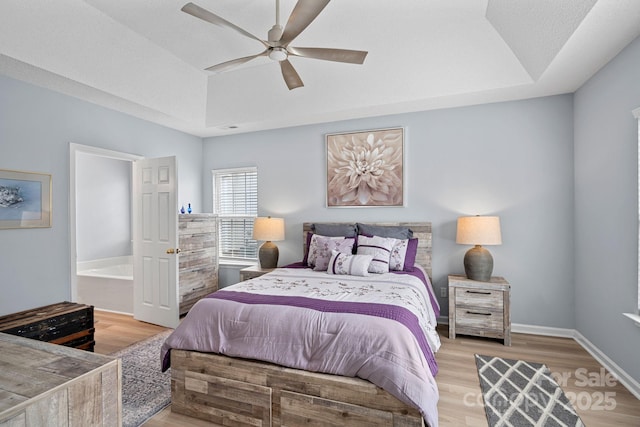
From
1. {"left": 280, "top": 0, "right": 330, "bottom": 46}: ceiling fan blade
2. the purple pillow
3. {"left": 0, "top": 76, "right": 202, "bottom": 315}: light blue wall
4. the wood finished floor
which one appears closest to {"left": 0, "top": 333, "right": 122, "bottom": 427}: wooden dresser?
the wood finished floor

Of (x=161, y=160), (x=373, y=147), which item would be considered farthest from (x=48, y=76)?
(x=373, y=147)

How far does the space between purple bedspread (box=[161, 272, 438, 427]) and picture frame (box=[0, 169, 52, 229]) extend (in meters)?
1.89

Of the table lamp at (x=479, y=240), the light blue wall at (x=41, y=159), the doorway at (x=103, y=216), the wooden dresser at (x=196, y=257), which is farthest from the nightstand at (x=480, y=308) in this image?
the doorway at (x=103, y=216)

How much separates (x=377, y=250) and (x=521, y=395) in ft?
5.45

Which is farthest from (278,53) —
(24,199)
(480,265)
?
(480,265)

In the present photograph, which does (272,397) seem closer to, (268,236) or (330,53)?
(330,53)

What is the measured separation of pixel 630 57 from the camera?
7.79ft

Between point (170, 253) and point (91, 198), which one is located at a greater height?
point (91, 198)

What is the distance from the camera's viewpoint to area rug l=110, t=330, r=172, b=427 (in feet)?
7.09

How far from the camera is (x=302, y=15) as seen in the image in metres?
1.91

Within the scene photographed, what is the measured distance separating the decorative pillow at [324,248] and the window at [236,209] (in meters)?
1.52

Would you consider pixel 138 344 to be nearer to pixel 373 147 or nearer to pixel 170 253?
pixel 170 253

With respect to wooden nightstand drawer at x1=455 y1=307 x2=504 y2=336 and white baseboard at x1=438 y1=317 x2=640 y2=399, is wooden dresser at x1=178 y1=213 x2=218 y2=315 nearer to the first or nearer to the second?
white baseboard at x1=438 y1=317 x2=640 y2=399

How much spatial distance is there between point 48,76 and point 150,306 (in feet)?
8.79
